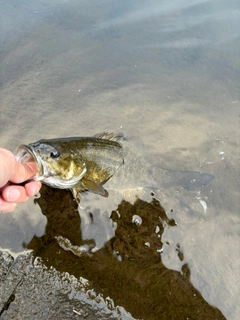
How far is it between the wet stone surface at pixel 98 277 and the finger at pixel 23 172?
890mm

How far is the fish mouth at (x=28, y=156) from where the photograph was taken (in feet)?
8.85

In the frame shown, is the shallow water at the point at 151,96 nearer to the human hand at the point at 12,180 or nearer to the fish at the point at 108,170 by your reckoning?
the fish at the point at 108,170

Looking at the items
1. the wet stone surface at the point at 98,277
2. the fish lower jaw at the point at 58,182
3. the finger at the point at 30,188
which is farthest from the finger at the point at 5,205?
the wet stone surface at the point at 98,277

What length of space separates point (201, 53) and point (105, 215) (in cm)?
398

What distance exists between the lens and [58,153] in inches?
120

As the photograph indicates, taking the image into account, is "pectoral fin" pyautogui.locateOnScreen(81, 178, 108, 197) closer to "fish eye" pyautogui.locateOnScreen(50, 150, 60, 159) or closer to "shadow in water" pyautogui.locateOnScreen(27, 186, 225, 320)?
"shadow in water" pyautogui.locateOnScreen(27, 186, 225, 320)

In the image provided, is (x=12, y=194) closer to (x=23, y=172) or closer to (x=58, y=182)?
(x=23, y=172)

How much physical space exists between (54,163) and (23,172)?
26.6 inches

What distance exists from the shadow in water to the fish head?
41 centimetres

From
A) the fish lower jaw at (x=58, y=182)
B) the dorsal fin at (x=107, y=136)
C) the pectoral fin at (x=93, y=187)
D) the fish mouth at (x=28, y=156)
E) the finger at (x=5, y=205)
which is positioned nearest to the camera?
the finger at (x=5, y=205)

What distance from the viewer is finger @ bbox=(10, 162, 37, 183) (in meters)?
2.25

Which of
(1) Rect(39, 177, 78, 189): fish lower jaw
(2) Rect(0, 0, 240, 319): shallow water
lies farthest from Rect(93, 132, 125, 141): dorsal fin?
(1) Rect(39, 177, 78, 189): fish lower jaw

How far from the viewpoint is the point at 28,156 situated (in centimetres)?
276

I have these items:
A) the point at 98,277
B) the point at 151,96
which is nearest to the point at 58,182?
the point at 98,277
